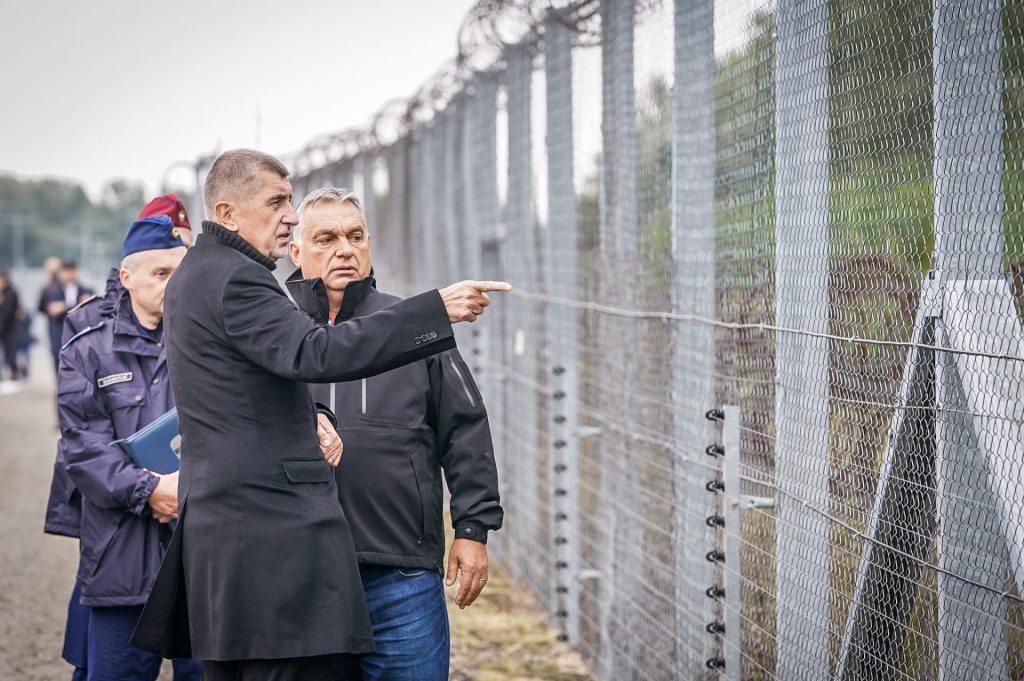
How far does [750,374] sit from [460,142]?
5839 millimetres

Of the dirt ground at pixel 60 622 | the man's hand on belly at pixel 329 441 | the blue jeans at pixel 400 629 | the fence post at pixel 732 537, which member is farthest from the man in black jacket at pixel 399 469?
the dirt ground at pixel 60 622

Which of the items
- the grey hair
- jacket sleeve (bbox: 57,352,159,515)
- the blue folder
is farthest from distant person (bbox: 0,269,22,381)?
the grey hair

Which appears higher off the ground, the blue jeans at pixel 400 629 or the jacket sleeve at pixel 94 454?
the jacket sleeve at pixel 94 454

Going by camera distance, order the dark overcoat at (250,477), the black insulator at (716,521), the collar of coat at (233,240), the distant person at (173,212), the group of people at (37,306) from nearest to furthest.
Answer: the dark overcoat at (250,477)
the collar of coat at (233,240)
the black insulator at (716,521)
the distant person at (173,212)
the group of people at (37,306)

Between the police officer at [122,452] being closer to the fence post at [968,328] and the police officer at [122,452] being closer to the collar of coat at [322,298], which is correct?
the collar of coat at [322,298]

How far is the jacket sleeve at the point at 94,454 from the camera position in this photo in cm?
450

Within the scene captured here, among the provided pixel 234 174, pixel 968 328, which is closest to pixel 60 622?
pixel 234 174

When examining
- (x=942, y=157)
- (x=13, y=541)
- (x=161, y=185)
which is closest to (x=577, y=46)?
(x=942, y=157)

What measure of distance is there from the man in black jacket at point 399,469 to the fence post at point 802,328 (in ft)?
2.79

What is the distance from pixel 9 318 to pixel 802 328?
72.7 ft

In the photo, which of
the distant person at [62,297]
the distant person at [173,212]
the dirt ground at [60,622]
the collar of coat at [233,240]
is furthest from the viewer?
the distant person at [62,297]

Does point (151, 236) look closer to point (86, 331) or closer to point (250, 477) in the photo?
point (86, 331)

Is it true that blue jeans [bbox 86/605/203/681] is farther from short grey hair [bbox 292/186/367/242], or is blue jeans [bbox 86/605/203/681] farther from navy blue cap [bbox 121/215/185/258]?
short grey hair [bbox 292/186/367/242]

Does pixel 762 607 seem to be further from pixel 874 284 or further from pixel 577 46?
pixel 577 46
